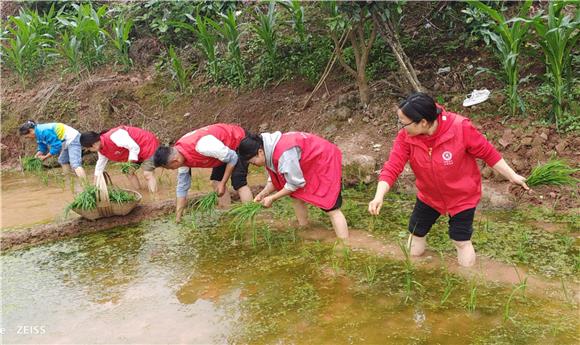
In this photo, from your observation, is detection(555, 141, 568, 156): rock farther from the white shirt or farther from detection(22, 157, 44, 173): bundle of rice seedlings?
detection(22, 157, 44, 173): bundle of rice seedlings

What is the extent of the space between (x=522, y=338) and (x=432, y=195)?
105 centimetres

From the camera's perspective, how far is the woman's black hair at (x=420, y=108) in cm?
286

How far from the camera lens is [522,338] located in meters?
2.50

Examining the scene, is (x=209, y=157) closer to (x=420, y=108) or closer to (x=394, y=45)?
(x=420, y=108)

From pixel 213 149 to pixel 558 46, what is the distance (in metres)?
3.44

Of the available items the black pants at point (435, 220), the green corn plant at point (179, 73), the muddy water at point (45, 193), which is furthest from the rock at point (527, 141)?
the green corn plant at point (179, 73)

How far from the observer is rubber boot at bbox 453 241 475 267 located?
10.7 feet

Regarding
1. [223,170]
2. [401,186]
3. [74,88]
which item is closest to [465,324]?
[401,186]

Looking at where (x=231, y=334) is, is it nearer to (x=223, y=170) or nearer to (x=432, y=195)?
(x=432, y=195)

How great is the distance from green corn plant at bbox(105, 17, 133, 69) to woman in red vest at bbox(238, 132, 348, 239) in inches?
224

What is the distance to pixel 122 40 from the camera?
8586 millimetres

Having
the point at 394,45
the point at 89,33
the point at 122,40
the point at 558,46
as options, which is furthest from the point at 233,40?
the point at 558,46

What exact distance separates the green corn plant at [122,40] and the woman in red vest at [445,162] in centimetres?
675

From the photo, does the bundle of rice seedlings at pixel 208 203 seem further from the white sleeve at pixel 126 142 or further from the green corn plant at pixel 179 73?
the green corn plant at pixel 179 73
